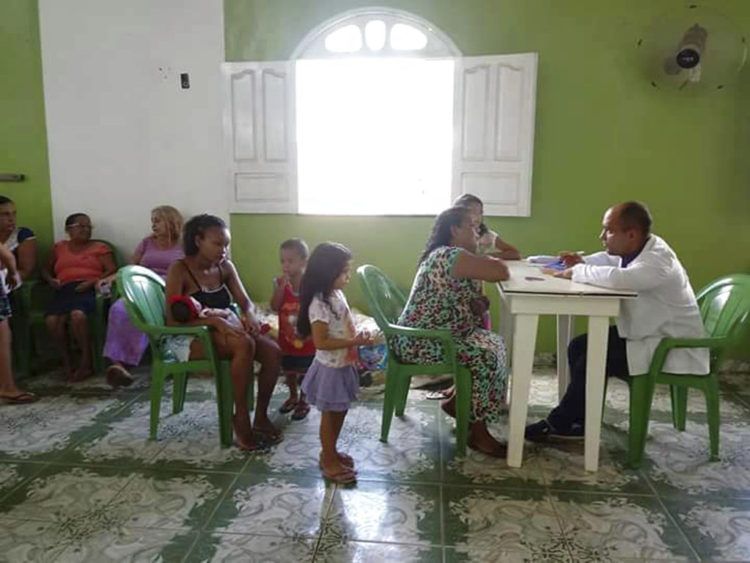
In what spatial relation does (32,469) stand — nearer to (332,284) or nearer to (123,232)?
(332,284)

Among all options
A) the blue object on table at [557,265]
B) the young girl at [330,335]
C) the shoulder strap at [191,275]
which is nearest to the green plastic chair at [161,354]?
the shoulder strap at [191,275]

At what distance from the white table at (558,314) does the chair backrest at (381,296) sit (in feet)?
1.68

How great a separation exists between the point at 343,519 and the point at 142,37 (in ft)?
11.2

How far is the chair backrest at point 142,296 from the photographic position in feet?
8.23

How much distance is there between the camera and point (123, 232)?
417 cm

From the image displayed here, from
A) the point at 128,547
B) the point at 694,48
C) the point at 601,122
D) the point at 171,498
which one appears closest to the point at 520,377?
the point at 171,498

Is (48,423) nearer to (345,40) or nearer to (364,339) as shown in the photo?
(364,339)

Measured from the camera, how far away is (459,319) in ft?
8.06

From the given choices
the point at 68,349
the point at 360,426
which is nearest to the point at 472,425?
the point at 360,426

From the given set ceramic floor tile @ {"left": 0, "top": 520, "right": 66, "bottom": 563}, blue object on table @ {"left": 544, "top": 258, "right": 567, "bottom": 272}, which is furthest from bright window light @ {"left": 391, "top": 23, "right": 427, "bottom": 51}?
ceramic floor tile @ {"left": 0, "top": 520, "right": 66, "bottom": 563}

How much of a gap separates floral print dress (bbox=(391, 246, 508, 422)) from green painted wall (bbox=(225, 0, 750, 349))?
5.05ft

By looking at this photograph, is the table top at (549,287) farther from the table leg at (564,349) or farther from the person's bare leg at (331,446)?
the person's bare leg at (331,446)

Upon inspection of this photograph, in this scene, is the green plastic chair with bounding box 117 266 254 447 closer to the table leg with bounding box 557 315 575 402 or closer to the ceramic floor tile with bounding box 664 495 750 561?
the table leg with bounding box 557 315 575 402

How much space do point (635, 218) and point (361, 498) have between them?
1.46 meters
